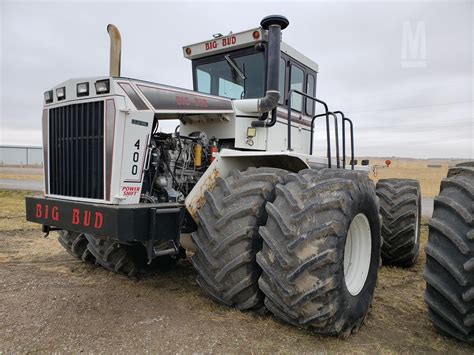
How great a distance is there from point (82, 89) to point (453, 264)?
3453mm

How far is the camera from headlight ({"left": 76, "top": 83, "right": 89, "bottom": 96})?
3473 millimetres

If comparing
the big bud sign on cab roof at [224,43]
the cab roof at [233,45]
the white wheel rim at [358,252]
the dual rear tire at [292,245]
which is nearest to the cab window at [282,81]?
the cab roof at [233,45]

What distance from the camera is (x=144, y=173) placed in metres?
3.62

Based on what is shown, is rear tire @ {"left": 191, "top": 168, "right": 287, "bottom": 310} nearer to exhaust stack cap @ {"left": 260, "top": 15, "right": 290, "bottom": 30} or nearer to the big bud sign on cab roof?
exhaust stack cap @ {"left": 260, "top": 15, "right": 290, "bottom": 30}

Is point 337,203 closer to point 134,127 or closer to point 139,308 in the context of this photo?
point 134,127

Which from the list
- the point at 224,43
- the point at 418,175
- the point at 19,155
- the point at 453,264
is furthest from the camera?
the point at 19,155

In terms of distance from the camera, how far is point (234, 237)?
11.0 ft

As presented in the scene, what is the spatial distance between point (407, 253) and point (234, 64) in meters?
3.72

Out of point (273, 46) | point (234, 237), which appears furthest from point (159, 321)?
point (273, 46)

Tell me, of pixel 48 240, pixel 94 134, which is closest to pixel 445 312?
pixel 94 134

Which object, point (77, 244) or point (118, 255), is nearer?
point (118, 255)

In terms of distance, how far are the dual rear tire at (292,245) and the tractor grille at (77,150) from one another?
3.45 feet

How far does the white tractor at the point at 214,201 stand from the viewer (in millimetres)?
3109

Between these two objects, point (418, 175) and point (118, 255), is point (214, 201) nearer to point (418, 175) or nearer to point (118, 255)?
point (118, 255)
